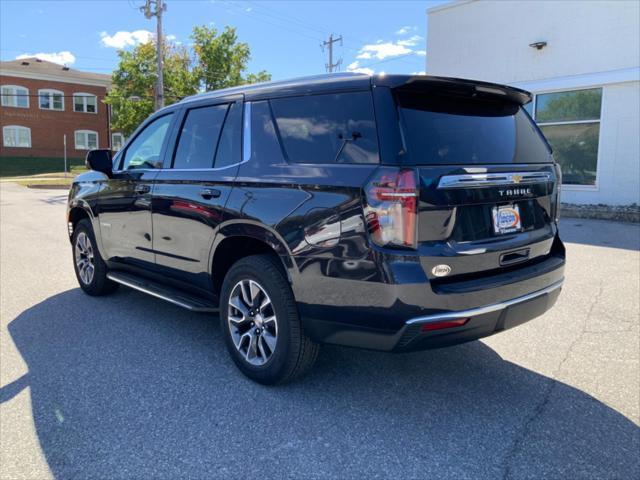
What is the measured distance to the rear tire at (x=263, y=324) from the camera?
319 centimetres

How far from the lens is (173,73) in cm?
3503

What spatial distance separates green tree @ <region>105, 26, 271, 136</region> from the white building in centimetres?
2277

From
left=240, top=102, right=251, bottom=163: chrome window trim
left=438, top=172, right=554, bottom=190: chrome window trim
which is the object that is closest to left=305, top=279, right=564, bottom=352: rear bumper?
left=438, top=172, right=554, bottom=190: chrome window trim

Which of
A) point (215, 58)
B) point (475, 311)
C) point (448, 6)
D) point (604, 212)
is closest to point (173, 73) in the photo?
Answer: point (215, 58)

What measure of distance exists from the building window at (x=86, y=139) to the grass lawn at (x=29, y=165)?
7.28ft

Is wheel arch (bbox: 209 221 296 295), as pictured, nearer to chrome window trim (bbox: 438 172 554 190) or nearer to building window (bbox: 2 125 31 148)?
chrome window trim (bbox: 438 172 554 190)

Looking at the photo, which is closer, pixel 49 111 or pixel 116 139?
pixel 49 111

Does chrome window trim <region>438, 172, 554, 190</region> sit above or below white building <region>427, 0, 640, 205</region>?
below

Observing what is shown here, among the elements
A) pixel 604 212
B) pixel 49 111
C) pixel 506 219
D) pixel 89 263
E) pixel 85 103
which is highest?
pixel 85 103

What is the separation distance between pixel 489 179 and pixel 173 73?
1409 inches

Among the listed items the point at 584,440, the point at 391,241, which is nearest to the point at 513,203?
the point at 391,241

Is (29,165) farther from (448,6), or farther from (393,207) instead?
(393,207)

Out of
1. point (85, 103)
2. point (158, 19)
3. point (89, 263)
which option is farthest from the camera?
point (85, 103)

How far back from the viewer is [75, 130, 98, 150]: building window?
151ft
